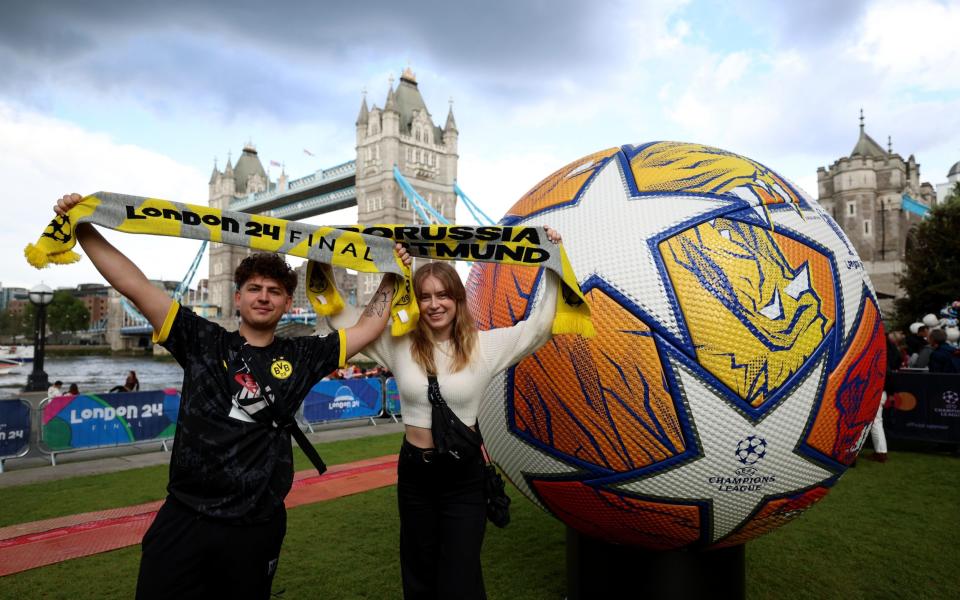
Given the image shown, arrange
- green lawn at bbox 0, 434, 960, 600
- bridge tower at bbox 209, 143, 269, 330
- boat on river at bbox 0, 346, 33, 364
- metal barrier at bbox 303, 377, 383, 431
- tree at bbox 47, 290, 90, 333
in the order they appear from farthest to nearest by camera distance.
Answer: tree at bbox 47, 290, 90, 333
bridge tower at bbox 209, 143, 269, 330
boat on river at bbox 0, 346, 33, 364
metal barrier at bbox 303, 377, 383, 431
green lawn at bbox 0, 434, 960, 600

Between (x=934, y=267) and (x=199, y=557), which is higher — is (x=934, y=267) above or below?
above

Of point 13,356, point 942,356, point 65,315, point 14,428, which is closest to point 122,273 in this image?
point 14,428

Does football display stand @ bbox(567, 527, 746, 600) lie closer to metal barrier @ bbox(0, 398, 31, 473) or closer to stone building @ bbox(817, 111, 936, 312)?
metal barrier @ bbox(0, 398, 31, 473)

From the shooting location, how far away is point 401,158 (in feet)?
222

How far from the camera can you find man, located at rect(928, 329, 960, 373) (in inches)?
356

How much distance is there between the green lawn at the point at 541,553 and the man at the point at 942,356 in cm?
325

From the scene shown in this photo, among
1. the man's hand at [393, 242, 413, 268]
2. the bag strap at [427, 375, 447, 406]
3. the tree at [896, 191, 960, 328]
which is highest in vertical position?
the tree at [896, 191, 960, 328]

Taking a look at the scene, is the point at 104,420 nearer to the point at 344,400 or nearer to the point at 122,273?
the point at 344,400

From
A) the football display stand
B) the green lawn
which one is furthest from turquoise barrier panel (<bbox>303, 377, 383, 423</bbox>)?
the football display stand

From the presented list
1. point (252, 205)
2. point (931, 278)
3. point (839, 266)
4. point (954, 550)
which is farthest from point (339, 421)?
point (252, 205)

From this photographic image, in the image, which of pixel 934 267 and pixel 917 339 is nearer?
pixel 917 339

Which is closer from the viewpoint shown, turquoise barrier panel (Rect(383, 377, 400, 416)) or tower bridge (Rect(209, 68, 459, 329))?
turquoise barrier panel (Rect(383, 377, 400, 416))

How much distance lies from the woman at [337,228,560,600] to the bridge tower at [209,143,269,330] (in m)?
87.7

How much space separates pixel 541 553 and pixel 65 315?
133m
